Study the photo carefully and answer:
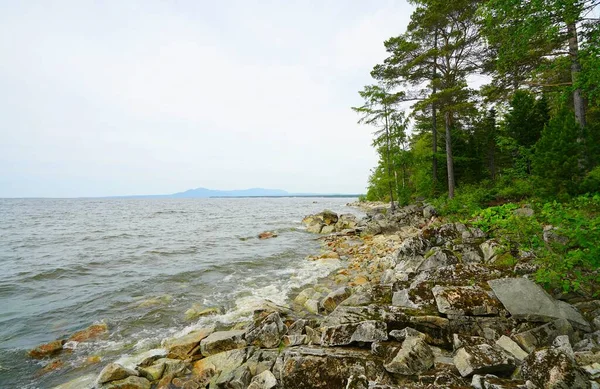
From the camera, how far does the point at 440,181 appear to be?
23812mm

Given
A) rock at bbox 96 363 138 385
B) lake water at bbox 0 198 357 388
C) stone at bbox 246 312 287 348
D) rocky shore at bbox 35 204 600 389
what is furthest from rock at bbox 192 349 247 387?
lake water at bbox 0 198 357 388

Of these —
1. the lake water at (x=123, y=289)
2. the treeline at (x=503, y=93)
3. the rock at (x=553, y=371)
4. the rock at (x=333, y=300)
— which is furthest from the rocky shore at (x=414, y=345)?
the treeline at (x=503, y=93)

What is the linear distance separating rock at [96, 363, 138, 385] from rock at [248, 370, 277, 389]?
9.66 feet

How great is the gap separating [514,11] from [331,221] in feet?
77.9

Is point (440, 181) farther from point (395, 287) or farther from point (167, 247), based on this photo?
point (167, 247)

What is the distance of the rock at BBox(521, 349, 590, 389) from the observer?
106 inches

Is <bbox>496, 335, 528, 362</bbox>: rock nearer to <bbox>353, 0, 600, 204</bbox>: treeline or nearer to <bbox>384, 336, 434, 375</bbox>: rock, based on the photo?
<bbox>384, 336, 434, 375</bbox>: rock

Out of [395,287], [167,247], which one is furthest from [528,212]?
[167,247]

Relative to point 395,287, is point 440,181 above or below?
above

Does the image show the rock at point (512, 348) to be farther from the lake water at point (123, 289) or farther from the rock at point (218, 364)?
the lake water at point (123, 289)

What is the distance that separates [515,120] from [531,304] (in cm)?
1992

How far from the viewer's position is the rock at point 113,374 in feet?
17.0

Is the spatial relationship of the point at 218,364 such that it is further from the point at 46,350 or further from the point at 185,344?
the point at 46,350

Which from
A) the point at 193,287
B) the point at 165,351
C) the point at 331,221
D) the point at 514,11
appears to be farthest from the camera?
the point at 331,221
